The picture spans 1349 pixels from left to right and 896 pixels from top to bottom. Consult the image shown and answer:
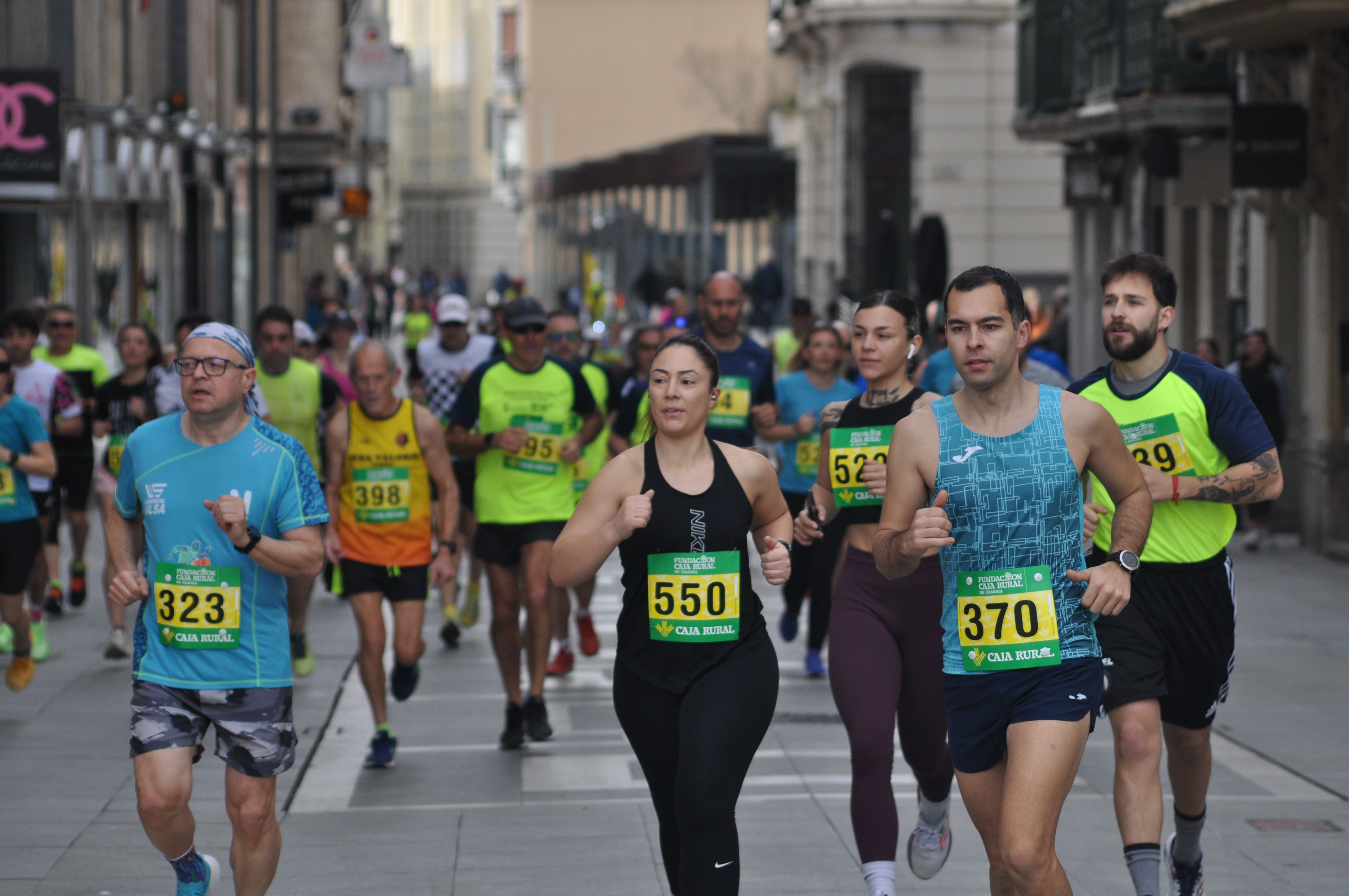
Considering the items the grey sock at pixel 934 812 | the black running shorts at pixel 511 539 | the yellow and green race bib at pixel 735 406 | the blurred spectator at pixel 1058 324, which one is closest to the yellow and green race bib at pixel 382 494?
the black running shorts at pixel 511 539

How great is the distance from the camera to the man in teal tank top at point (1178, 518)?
19.8 ft

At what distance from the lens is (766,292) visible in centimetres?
3894

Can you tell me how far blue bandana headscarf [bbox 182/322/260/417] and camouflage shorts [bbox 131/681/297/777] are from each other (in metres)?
0.82

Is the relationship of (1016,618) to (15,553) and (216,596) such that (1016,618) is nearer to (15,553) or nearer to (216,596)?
(216,596)

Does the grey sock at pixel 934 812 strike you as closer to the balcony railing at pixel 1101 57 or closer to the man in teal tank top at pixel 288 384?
the man in teal tank top at pixel 288 384

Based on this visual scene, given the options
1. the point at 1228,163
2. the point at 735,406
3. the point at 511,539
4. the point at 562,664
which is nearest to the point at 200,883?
the point at 511,539

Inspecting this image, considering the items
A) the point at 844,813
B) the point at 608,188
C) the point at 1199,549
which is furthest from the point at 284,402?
the point at 608,188

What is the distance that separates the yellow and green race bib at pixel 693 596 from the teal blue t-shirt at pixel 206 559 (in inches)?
40.2

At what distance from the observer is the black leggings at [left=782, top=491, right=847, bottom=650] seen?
34.6ft

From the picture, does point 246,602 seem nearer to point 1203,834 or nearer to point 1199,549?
point 1199,549

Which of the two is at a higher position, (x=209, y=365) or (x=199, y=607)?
(x=209, y=365)

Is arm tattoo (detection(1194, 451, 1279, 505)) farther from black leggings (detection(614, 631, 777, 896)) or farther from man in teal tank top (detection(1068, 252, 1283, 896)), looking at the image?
black leggings (detection(614, 631, 777, 896))

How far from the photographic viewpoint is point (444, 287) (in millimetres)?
72500

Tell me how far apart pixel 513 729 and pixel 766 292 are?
30046 millimetres
